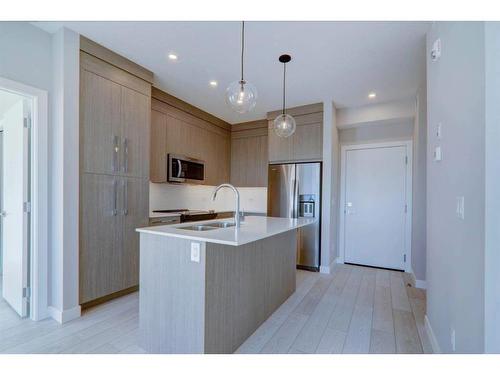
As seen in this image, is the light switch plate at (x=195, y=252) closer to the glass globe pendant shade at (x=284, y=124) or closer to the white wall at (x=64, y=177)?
the white wall at (x=64, y=177)

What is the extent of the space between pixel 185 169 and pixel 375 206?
3.28m

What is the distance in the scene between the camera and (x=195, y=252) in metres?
1.56

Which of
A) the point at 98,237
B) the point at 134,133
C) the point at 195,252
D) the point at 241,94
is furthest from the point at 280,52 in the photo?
the point at 98,237

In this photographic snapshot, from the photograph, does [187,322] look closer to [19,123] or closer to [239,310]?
[239,310]

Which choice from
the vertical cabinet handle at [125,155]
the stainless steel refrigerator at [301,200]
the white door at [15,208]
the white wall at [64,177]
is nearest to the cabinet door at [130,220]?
the vertical cabinet handle at [125,155]

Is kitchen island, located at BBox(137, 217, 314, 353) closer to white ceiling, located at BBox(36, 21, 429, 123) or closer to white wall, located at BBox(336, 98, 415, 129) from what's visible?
white ceiling, located at BBox(36, 21, 429, 123)

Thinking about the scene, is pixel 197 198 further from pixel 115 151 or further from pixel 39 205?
pixel 39 205

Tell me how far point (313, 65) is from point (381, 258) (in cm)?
327

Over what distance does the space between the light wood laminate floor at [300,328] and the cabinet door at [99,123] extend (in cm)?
142

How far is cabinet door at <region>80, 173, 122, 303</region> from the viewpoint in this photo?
2.34 meters

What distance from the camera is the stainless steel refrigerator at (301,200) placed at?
3.87m
